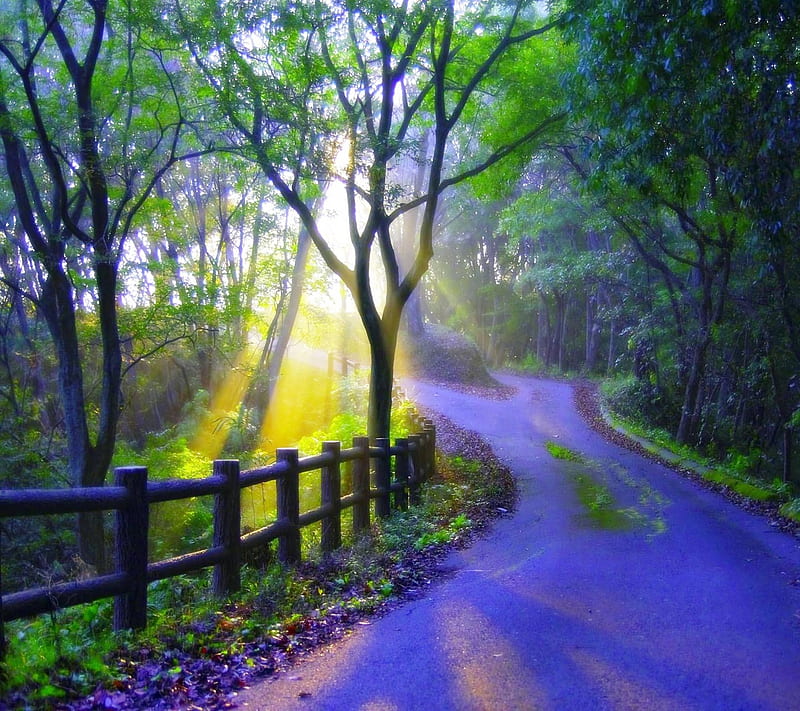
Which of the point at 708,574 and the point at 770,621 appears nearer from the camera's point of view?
the point at 770,621

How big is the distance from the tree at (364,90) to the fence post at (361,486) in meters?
4.90

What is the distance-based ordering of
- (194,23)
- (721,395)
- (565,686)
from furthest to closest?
(721,395) → (194,23) → (565,686)

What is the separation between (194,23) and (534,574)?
33.5 ft

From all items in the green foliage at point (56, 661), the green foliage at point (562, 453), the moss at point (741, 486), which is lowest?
the green foliage at point (562, 453)

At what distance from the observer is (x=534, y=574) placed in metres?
8.69

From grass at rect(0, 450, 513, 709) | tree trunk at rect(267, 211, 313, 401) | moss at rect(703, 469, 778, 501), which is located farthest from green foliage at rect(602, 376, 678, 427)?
grass at rect(0, 450, 513, 709)

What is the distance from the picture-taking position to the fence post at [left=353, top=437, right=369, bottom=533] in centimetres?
1080

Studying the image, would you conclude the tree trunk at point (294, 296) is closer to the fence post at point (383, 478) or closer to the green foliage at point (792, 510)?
the fence post at point (383, 478)

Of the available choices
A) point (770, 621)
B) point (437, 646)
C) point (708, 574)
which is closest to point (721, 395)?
point (708, 574)

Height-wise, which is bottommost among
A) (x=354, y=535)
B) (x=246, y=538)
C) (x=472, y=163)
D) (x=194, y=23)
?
(x=354, y=535)

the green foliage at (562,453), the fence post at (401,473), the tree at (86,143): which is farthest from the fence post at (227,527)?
the green foliage at (562,453)

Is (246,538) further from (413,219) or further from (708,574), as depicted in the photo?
(413,219)

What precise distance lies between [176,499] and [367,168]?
9.08 m

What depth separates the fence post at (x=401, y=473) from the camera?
43.4 ft
